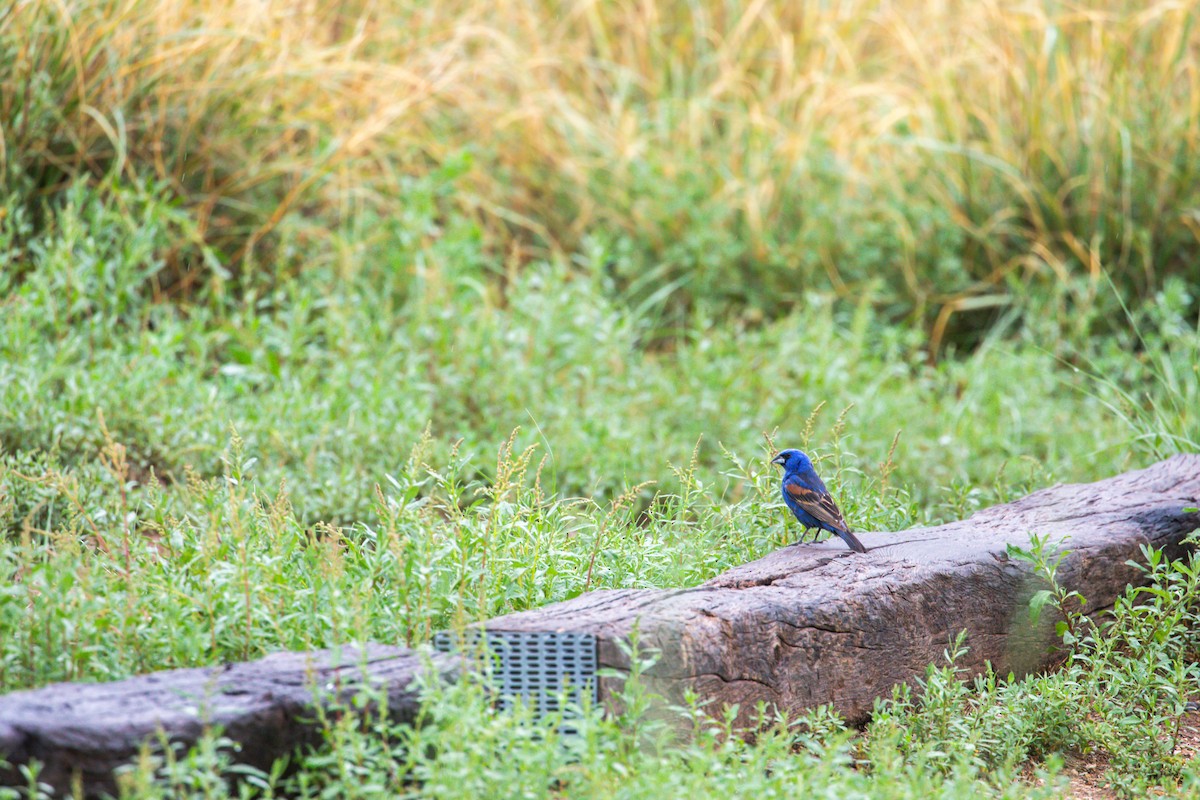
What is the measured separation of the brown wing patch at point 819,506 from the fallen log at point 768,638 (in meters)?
0.10

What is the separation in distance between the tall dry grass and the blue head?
3236mm

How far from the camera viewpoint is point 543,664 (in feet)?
9.30

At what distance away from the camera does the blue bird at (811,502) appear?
3.54 metres

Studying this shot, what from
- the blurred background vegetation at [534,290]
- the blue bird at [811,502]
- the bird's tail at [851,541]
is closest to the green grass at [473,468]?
the blurred background vegetation at [534,290]

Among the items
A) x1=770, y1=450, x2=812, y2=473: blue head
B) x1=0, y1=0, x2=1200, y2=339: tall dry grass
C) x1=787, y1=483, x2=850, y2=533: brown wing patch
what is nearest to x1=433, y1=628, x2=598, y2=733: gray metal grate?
x1=787, y1=483, x2=850, y2=533: brown wing patch

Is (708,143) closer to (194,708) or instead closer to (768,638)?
(768,638)

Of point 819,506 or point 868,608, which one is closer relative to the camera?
point 868,608

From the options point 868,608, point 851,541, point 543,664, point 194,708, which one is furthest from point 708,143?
point 194,708

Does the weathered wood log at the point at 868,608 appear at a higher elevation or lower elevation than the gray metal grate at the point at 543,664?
lower

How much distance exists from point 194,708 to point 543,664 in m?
0.78

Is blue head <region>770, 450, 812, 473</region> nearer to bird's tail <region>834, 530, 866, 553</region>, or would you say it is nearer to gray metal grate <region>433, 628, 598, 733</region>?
bird's tail <region>834, 530, 866, 553</region>

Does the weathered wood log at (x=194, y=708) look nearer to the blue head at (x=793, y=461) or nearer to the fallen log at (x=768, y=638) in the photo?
the fallen log at (x=768, y=638)

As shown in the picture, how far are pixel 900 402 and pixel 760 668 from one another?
310cm

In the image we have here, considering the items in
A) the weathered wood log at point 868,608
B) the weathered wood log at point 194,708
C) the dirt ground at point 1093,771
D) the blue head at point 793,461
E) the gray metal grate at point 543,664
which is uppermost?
the weathered wood log at point 194,708
